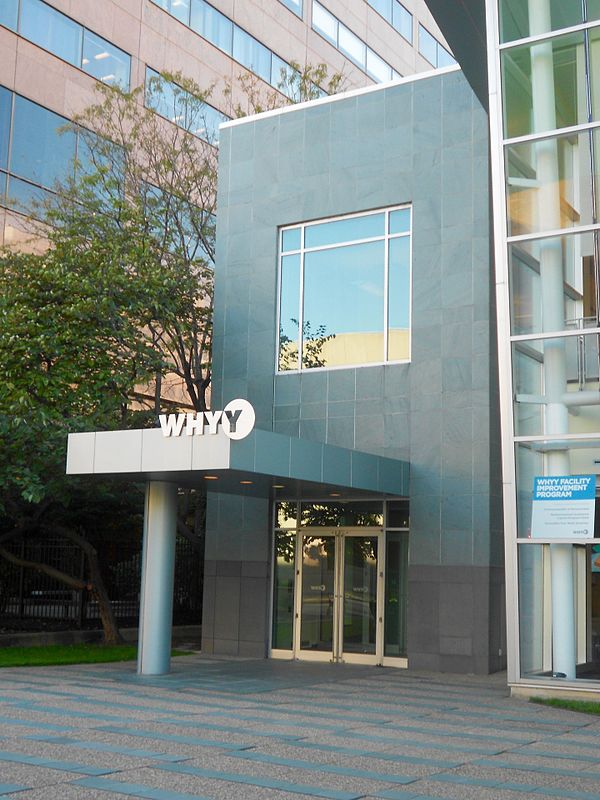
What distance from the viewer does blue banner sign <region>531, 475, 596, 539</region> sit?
15.9 meters

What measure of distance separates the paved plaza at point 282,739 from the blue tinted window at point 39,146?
1947cm

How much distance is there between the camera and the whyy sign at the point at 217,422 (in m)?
15.9

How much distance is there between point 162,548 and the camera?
58.6 feet

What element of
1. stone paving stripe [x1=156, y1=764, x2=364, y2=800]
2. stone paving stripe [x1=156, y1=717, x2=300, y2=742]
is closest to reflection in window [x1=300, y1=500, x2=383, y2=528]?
stone paving stripe [x1=156, y1=717, x2=300, y2=742]

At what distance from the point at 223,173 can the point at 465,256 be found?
270 inches

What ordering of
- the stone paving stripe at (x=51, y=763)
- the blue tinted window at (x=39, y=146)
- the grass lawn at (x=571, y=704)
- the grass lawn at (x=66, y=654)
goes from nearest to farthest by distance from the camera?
the stone paving stripe at (x=51, y=763) → the grass lawn at (x=571, y=704) → the grass lawn at (x=66, y=654) → the blue tinted window at (x=39, y=146)

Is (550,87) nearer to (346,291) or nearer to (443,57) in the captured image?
(346,291)

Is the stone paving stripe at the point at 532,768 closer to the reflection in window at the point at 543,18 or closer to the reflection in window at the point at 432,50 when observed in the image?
the reflection in window at the point at 543,18

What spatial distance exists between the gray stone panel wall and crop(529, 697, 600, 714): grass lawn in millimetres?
3491

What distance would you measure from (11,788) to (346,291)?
1496 centimetres

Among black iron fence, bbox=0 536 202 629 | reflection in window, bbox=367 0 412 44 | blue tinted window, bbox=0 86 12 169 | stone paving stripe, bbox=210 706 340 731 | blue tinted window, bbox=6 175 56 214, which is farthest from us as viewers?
reflection in window, bbox=367 0 412 44

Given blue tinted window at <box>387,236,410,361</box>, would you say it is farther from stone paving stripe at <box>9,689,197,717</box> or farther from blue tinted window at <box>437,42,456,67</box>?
blue tinted window at <box>437,42,456,67</box>

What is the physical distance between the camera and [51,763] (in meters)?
9.78

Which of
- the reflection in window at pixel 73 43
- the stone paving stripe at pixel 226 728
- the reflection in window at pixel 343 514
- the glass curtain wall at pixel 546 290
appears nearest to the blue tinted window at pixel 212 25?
the reflection in window at pixel 73 43
